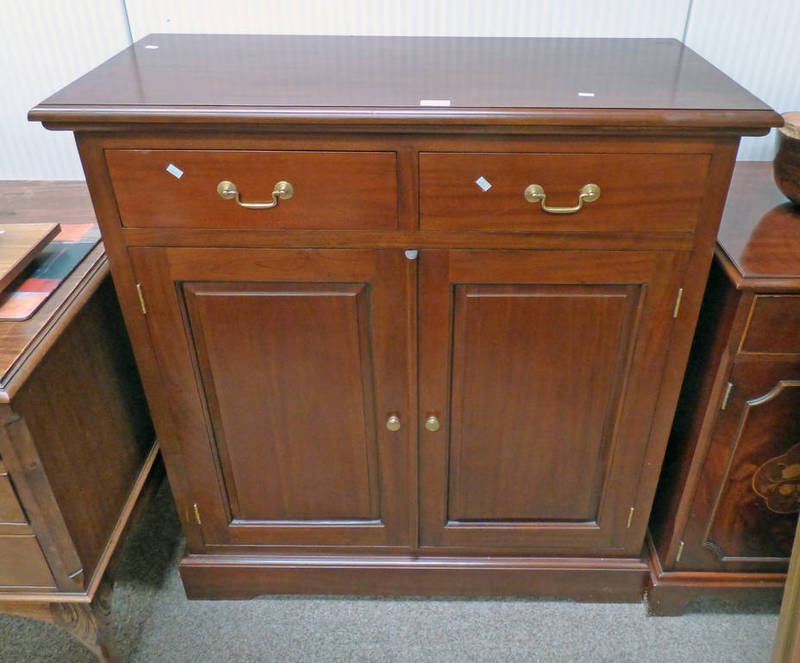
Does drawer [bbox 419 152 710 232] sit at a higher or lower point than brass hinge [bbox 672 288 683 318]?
higher

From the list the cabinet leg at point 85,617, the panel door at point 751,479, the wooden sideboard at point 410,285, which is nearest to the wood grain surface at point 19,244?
the wooden sideboard at point 410,285

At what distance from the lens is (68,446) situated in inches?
38.4

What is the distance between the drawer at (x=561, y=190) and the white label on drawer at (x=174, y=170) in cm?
29

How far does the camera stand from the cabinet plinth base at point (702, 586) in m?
1.16

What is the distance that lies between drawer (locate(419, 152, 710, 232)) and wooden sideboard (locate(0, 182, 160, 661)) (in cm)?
52

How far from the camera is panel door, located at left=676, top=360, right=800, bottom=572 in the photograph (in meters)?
0.96

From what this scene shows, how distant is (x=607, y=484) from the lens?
Answer: 110 cm

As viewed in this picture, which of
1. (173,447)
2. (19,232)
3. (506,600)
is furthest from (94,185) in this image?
(506,600)

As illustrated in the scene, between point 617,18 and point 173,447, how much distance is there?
99 cm

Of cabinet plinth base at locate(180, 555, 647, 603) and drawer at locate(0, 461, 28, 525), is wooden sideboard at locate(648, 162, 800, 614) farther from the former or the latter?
drawer at locate(0, 461, 28, 525)

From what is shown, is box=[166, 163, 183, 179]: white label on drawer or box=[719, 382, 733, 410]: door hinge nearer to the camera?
box=[166, 163, 183, 179]: white label on drawer

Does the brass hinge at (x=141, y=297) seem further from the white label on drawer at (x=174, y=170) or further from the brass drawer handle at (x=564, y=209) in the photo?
the brass drawer handle at (x=564, y=209)

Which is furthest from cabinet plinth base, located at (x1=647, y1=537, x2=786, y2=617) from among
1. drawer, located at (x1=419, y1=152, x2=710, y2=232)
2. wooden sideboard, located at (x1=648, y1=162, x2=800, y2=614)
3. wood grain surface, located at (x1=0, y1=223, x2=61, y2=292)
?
wood grain surface, located at (x1=0, y1=223, x2=61, y2=292)

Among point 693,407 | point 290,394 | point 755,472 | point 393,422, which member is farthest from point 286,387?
point 755,472
